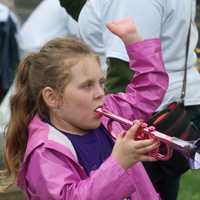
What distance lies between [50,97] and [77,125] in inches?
5.4

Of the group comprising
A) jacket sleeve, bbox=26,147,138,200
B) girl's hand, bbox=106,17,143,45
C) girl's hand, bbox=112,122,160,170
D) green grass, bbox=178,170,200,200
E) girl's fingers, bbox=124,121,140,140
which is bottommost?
green grass, bbox=178,170,200,200

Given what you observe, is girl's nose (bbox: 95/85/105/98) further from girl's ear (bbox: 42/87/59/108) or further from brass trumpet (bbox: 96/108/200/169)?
brass trumpet (bbox: 96/108/200/169)

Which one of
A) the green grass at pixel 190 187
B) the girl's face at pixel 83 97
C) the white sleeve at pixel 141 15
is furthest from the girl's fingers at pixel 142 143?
the green grass at pixel 190 187

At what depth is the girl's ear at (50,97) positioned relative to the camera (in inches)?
102

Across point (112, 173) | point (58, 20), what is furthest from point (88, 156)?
point (58, 20)

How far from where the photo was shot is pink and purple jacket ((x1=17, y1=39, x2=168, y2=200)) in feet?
7.55

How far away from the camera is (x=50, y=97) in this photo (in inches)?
103

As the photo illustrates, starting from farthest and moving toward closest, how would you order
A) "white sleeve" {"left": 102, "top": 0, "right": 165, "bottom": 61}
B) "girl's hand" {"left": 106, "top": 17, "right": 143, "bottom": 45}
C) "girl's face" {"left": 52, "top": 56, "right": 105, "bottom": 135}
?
1. "white sleeve" {"left": 102, "top": 0, "right": 165, "bottom": 61}
2. "girl's hand" {"left": 106, "top": 17, "right": 143, "bottom": 45}
3. "girl's face" {"left": 52, "top": 56, "right": 105, "bottom": 135}

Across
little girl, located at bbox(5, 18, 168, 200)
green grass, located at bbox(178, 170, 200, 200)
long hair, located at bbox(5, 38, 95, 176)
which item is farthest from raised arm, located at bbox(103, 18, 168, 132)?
green grass, located at bbox(178, 170, 200, 200)

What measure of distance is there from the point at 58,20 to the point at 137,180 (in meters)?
2.58

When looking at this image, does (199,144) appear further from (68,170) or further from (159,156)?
(68,170)

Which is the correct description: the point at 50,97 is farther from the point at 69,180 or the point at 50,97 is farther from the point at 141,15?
the point at 141,15

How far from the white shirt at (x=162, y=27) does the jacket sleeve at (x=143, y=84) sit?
0.27 m

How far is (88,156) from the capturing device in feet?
8.48
